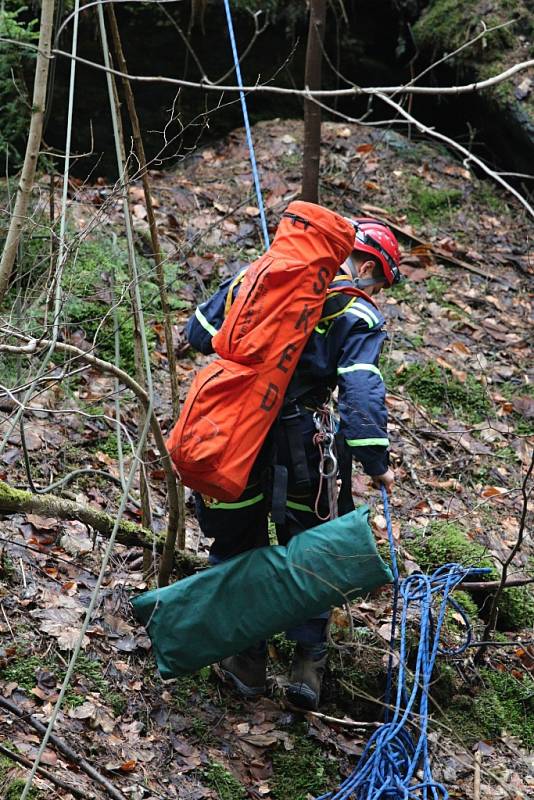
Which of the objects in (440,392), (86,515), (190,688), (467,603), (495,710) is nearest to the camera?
(86,515)

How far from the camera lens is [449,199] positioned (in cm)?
852

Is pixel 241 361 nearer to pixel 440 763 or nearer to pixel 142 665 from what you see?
pixel 142 665

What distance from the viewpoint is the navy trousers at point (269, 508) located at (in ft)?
12.4

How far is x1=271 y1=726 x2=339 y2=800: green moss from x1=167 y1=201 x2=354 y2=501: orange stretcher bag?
128 cm

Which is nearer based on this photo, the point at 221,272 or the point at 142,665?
the point at 142,665

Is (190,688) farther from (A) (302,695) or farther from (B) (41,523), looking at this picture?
(B) (41,523)

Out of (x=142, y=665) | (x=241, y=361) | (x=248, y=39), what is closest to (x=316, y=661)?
(x=142, y=665)

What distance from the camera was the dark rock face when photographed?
809cm

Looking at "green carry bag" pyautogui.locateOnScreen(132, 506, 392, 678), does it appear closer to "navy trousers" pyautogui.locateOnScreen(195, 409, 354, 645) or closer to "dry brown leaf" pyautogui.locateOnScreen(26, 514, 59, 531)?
"navy trousers" pyautogui.locateOnScreen(195, 409, 354, 645)

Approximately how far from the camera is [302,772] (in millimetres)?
3846

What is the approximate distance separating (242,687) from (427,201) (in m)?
5.73

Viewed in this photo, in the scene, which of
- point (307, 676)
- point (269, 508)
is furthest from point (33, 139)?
point (307, 676)

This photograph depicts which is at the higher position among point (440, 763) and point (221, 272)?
point (221, 272)

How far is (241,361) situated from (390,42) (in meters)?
7.18
